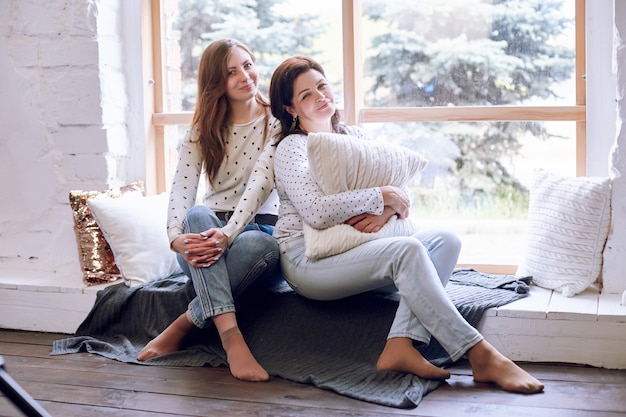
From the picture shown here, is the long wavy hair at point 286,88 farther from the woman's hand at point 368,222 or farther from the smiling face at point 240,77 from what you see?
the woman's hand at point 368,222

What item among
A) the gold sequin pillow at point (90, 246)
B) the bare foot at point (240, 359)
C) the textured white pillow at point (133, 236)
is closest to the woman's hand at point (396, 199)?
the bare foot at point (240, 359)

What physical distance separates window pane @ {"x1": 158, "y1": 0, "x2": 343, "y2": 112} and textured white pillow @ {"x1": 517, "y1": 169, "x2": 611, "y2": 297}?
106 cm

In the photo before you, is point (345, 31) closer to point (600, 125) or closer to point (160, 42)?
point (160, 42)

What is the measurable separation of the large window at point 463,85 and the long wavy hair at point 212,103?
0.58m

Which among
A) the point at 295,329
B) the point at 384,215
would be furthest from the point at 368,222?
the point at 295,329

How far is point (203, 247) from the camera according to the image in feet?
8.98

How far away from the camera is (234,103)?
313 cm

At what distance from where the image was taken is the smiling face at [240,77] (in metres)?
3.02

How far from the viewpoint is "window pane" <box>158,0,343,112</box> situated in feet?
11.5

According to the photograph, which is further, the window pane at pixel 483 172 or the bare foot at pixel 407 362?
the window pane at pixel 483 172

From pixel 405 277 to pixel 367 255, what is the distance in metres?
0.16

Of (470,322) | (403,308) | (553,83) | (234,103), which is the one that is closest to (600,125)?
(553,83)

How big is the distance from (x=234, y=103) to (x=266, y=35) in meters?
0.59

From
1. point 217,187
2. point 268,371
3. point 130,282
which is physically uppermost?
point 217,187
